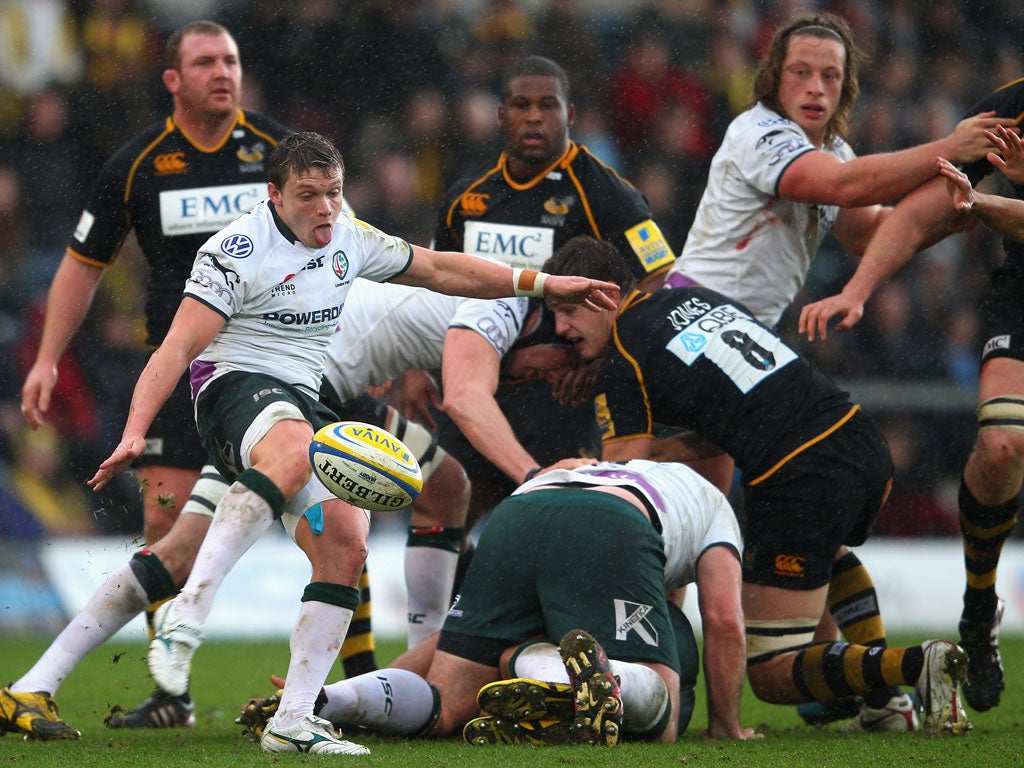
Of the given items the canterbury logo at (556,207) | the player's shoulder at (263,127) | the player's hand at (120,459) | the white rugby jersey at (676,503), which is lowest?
the white rugby jersey at (676,503)

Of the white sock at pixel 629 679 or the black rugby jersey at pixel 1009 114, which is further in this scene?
the black rugby jersey at pixel 1009 114

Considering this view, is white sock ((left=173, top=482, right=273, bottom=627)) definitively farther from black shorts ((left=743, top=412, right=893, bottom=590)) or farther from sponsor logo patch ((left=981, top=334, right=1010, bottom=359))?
sponsor logo patch ((left=981, top=334, right=1010, bottom=359))

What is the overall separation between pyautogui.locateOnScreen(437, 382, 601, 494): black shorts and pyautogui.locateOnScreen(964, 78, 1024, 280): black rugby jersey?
6.42ft

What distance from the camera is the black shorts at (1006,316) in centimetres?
536

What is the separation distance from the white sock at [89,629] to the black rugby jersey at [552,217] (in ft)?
6.44

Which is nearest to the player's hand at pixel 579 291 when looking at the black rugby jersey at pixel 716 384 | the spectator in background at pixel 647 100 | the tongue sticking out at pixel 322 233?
the black rugby jersey at pixel 716 384

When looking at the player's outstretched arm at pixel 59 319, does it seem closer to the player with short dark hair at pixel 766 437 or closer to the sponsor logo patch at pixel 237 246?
the sponsor logo patch at pixel 237 246

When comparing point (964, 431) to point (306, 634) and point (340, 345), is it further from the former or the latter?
point (306, 634)

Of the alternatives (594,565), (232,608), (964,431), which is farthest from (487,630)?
(964,431)

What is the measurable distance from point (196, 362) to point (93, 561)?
5.46 m

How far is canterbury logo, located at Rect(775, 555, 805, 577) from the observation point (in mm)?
5090

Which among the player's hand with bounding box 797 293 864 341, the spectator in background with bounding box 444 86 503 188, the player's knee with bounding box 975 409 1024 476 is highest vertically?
the spectator in background with bounding box 444 86 503 188

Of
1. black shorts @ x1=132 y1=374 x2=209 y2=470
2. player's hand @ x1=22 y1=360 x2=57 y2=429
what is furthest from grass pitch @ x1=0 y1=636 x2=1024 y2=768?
player's hand @ x1=22 y1=360 x2=57 y2=429

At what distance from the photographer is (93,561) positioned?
958cm
